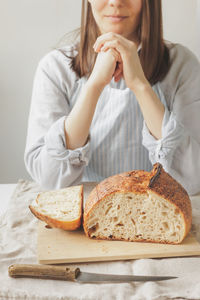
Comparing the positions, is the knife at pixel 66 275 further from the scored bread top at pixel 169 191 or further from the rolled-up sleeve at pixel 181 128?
the rolled-up sleeve at pixel 181 128

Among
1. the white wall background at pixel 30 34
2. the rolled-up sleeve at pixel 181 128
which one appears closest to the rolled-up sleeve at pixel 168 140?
the rolled-up sleeve at pixel 181 128

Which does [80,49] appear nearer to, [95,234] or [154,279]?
[95,234]

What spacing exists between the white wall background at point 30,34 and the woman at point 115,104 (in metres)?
0.57

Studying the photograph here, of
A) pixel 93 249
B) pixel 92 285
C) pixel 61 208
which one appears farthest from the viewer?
pixel 61 208

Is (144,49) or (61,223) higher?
(144,49)

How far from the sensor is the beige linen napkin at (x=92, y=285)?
781 mm

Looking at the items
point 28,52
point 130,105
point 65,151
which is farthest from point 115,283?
point 28,52

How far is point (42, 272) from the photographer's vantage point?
838 millimetres

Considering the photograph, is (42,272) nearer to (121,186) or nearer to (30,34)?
(121,186)

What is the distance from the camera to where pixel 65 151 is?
1404 millimetres

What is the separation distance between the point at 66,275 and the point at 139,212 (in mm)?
248

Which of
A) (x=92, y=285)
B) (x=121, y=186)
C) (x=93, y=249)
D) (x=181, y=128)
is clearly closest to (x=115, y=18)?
(x=181, y=128)

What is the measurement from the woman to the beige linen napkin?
0.39 meters

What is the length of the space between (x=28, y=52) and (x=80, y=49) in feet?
2.51
